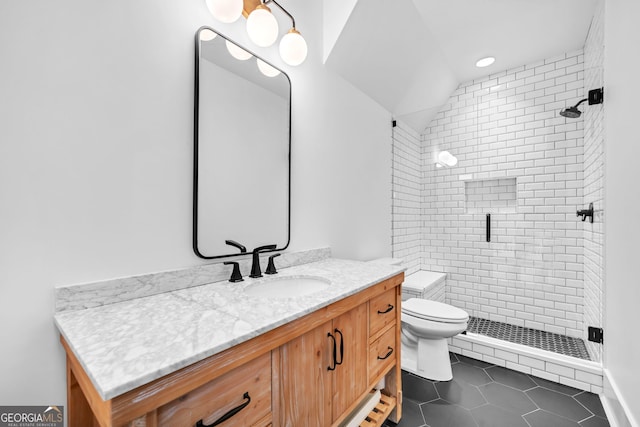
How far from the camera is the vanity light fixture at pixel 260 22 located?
126 cm

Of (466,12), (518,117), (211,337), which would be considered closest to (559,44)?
(518,117)

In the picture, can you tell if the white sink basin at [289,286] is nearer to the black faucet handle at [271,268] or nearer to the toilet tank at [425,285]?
the black faucet handle at [271,268]

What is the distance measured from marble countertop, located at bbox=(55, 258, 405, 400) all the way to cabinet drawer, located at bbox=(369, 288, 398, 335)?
193mm

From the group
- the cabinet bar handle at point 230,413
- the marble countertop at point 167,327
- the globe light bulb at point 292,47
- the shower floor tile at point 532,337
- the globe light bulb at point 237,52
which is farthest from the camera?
the shower floor tile at point 532,337

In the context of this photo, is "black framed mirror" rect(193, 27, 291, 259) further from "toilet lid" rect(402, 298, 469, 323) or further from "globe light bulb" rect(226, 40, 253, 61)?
"toilet lid" rect(402, 298, 469, 323)

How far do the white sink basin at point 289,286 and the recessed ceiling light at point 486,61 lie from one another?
110 inches

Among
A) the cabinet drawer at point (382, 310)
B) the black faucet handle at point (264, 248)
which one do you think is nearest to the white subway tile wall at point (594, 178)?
the cabinet drawer at point (382, 310)

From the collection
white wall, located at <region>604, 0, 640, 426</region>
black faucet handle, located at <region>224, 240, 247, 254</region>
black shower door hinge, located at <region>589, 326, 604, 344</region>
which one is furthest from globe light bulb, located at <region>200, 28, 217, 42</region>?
black shower door hinge, located at <region>589, 326, 604, 344</region>

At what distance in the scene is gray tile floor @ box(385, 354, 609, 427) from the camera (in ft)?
5.68

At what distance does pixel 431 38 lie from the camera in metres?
2.44

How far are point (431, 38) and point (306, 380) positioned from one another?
8.84 feet

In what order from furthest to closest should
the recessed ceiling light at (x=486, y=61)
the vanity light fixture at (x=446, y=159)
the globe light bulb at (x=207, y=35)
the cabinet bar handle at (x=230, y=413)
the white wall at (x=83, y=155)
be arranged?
the vanity light fixture at (x=446, y=159), the recessed ceiling light at (x=486, y=61), the globe light bulb at (x=207, y=35), the white wall at (x=83, y=155), the cabinet bar handle at (x=230, y=413)

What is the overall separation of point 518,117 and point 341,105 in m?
1.98

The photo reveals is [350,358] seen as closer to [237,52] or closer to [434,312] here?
[434,312]
